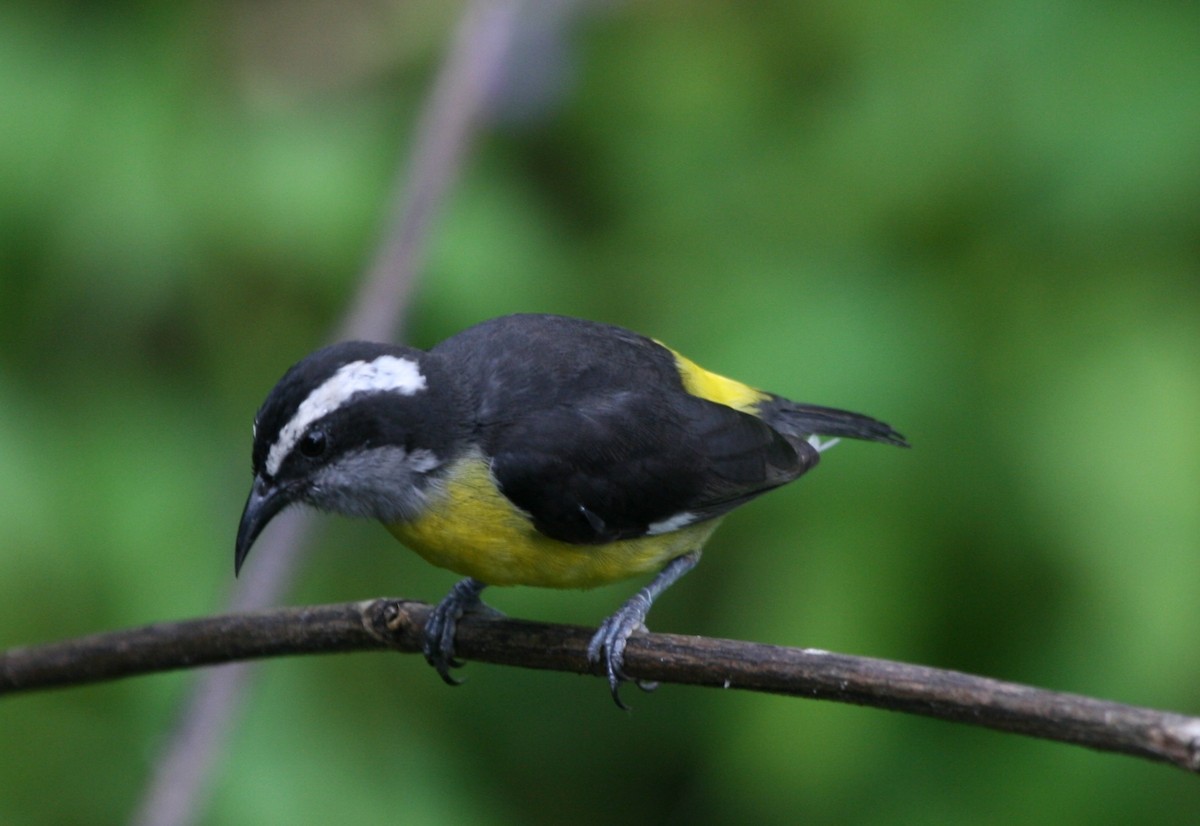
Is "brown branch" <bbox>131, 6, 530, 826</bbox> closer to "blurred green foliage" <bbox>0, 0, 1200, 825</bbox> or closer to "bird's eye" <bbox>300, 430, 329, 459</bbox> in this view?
"bird's eye" <bbox>300, 430, 329, 459</bbox>

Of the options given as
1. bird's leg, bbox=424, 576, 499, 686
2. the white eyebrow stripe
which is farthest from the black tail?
the white eyebrow stripe

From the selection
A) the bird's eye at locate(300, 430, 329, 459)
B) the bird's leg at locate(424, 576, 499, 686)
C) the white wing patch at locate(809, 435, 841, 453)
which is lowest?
the bird's leg at locate(424, 576, 499, 686)

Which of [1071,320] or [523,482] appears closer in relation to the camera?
[523,482]

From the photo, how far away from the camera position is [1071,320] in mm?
3590

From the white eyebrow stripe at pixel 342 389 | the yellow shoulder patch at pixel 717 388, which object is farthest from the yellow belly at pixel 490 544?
the yellow shoulder patch at pixel 717 388

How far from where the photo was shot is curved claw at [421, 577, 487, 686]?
3072 mm

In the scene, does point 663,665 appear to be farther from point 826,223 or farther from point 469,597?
point 826,223

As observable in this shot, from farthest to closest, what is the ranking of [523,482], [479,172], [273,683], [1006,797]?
[479,172] < [273,683] < [1006,797] < [523,482]

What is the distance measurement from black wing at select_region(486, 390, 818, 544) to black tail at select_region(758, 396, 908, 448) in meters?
0.13

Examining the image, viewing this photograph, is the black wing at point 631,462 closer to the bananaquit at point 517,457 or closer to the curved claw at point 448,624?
the bananaquit at point 517,457

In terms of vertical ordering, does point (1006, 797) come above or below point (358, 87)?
below

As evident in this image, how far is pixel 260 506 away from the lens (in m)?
3.06

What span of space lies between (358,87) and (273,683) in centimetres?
192

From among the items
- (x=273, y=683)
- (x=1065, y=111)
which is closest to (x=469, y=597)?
(x=273, y=683)
